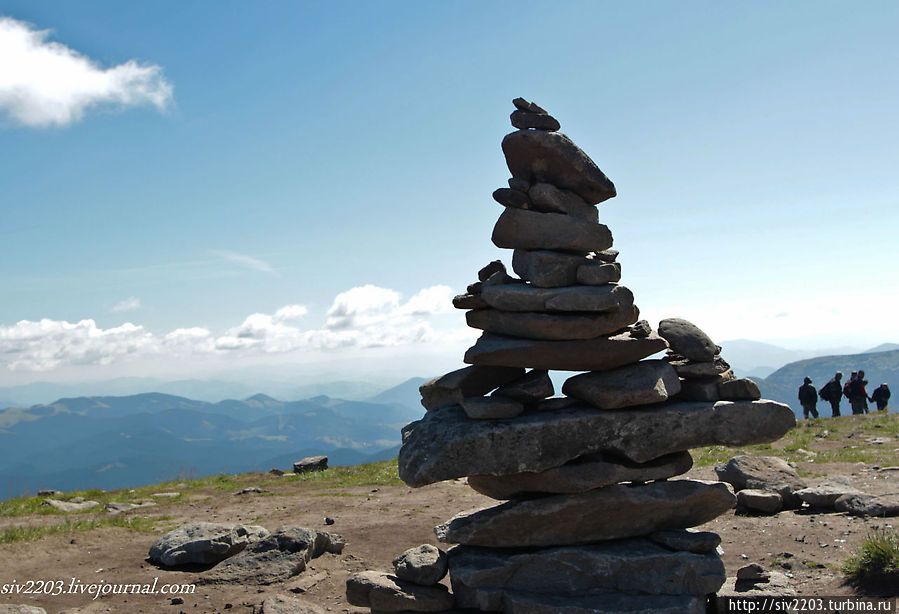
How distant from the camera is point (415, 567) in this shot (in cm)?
1202

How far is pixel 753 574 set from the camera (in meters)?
12.7

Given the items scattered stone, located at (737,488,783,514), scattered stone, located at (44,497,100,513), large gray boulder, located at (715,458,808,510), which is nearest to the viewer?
scattered stone, located at (737,488,783,514)

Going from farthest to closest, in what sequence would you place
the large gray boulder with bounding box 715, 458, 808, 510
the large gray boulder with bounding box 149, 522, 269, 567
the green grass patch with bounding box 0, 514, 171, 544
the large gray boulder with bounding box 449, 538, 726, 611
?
the large gray boulder with bounding box 715, 458, 808, 510 → the green grass patch with bounding box 0, 514, 171, 544 → the large gray boulder with bounding box 149, 522, 269, 567 → the large gray boulder with bounding box 449, 538, 726, 611

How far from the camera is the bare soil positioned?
13.1m

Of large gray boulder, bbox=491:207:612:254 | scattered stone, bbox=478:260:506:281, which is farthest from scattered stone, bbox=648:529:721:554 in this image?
scattered stone, bbox=478:260:506:281

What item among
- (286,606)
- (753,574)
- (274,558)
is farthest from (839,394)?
(286,606)

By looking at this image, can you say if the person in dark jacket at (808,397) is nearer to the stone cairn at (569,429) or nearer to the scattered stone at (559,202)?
the stone cairn at (569,429)

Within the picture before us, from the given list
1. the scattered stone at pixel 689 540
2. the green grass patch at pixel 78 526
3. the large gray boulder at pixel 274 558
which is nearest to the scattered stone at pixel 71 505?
the green grass patch at pixel 78 526

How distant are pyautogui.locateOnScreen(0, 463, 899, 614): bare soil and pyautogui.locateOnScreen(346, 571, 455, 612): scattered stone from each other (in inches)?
54.7

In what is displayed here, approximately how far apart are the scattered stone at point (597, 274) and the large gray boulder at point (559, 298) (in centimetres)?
13

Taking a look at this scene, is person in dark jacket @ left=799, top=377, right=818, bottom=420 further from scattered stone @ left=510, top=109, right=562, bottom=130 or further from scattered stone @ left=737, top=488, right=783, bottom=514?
scattered stone @ left=510, top=109, right=562, bottom=130

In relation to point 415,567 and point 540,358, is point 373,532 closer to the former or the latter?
point 415,567

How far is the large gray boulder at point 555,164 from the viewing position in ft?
43.0

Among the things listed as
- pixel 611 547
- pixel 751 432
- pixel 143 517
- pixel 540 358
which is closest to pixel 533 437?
pixel 540 358
